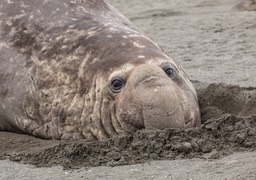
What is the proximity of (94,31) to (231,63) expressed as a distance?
2356 mm

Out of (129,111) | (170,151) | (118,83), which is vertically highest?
(118,83)

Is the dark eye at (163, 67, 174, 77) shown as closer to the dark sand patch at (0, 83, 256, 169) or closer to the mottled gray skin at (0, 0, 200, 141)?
Result: the mottled gray skin at (0, 0, 200, 141)

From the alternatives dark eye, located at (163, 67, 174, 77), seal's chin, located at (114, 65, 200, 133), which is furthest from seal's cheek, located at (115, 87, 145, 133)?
dark eye, located at (163, 67, 174, 77)

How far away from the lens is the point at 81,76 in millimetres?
5434

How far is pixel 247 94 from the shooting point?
231 inches

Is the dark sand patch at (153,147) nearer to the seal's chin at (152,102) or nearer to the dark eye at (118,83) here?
the seal's chin at (152,102)

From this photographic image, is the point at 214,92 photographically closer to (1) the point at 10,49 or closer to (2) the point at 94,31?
(2) the point at 94,31

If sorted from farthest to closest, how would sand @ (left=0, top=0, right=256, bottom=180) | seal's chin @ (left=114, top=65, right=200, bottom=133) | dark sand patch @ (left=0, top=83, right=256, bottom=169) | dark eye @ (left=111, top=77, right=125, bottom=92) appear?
dark eye @ (left=111, top=77, right=125, bottom=92), seal's chin @ (left=114, top=65, right=200, bottom=133), dark sand patch @ (left=0, top=83, right=256, bottom=169), sand @ (left=0, top=0, right=256, bottom=180)

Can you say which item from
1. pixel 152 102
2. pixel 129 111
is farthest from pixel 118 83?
pixel 152 102

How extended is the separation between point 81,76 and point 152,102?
735mm

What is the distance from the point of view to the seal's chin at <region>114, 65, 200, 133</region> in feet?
16.0

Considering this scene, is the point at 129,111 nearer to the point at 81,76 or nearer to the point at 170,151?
the point at 170,151

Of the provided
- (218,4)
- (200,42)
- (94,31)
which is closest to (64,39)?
(94,31)

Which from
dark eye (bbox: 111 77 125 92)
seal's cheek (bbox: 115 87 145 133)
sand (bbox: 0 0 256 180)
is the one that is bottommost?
sand (bbox: 0 0 256 180)
